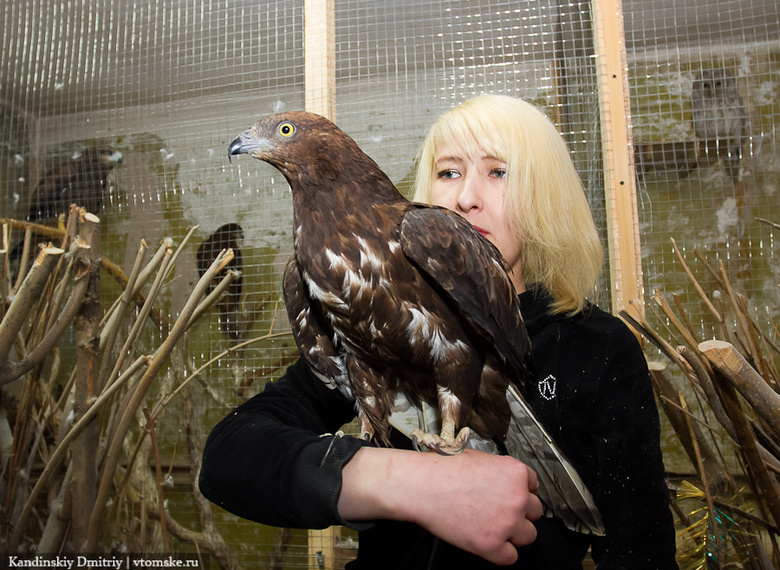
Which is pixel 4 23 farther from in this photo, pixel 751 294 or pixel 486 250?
pixel 751 294

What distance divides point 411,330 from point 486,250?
0.25 meters

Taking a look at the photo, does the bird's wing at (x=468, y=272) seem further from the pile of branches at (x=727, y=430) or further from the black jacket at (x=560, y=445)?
the pile of branches at (x=727, y=430)

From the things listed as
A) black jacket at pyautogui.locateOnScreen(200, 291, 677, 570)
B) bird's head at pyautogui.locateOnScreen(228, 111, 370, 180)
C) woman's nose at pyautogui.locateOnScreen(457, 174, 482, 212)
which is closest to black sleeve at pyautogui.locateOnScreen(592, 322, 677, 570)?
black jacket at pyautogui.locateOnScreen(200, 291, 677, 570)

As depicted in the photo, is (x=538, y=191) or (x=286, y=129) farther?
(x=538, y=191)

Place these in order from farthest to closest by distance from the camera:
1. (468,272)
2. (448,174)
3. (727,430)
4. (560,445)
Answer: (727,430)
(448,174)
(560,445)
(468,272)

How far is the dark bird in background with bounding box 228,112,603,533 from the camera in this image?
99cm

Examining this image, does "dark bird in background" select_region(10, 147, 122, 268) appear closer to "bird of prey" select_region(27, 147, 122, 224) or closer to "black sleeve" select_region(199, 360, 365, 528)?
"bird of prey" select_region(27, 147, 122, 224)

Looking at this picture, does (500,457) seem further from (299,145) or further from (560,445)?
(299,145)

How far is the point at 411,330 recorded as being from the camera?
3.33 feet

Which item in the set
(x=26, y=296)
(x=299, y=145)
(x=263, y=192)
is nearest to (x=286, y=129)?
(x=299, y=145)

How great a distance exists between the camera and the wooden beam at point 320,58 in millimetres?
1912

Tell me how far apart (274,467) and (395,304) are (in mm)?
377

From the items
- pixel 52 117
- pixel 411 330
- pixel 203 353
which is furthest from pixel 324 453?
pixel 52 117

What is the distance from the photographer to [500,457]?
875mm
